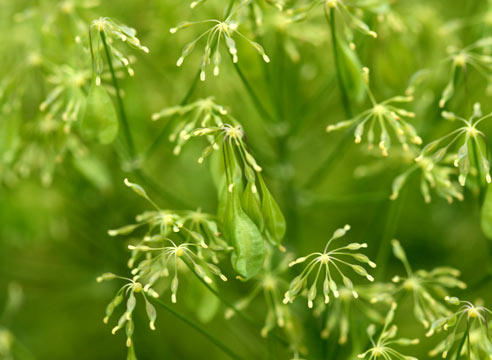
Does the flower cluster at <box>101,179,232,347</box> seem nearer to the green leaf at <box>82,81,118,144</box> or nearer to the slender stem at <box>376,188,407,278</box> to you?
the green leaf at <box>82,81,118,144</box>

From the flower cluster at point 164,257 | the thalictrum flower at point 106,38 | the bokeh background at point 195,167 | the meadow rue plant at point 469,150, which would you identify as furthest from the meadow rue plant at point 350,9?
the flower cluster at point 164,257

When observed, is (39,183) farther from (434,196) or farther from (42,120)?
(434,196)

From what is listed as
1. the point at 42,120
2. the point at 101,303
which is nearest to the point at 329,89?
the point at 42,120

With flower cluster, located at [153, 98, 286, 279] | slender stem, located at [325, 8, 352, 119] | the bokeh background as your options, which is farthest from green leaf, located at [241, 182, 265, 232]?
slender stem, located at [325, 8, 352, 119]

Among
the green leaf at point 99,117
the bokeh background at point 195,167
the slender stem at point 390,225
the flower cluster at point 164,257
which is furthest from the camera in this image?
the bokeh background at point 195,167

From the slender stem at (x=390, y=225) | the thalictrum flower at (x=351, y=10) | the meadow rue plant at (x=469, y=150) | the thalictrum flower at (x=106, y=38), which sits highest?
the thalictrum flower at (x=106, y=38)

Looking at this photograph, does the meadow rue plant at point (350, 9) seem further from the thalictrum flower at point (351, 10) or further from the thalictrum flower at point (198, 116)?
the thalictrum flower at point (198, 116)
